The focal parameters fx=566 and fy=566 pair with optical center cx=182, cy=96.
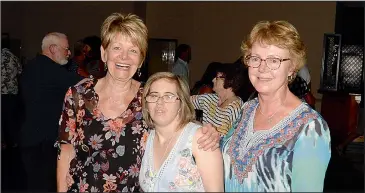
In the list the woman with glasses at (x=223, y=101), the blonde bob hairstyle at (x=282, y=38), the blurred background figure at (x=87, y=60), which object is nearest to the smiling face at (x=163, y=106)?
the blonde bob hairstyle at (x=282, y=38)

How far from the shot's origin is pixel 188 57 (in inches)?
356

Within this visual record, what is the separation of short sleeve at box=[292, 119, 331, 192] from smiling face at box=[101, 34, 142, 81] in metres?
0.91

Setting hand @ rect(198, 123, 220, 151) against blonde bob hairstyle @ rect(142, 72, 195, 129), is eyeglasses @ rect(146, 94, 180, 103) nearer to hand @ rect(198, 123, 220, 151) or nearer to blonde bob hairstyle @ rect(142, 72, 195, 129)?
blonde bob hairstyle @ rect(142, 72, 195, 129)

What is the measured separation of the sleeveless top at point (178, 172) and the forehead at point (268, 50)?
1.30ft

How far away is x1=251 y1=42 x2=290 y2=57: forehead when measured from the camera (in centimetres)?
218

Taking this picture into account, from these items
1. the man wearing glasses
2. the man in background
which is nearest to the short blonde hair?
the man wearing glasses

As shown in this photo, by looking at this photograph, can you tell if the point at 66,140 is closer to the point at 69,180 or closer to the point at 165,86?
the point at 69,180

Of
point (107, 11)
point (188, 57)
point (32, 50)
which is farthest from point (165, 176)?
point (107, 11)

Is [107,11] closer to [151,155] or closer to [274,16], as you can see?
[274,16]

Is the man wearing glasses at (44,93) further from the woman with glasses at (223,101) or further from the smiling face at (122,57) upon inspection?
the smiling face at (122,57)

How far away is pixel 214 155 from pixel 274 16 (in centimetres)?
1047

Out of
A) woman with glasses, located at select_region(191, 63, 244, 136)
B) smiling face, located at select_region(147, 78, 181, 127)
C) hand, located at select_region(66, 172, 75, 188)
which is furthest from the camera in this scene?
woman with glasses, located at select_region(191, 63, 244, 136)

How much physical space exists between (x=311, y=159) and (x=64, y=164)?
125 centimetres

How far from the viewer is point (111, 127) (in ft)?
8.49
